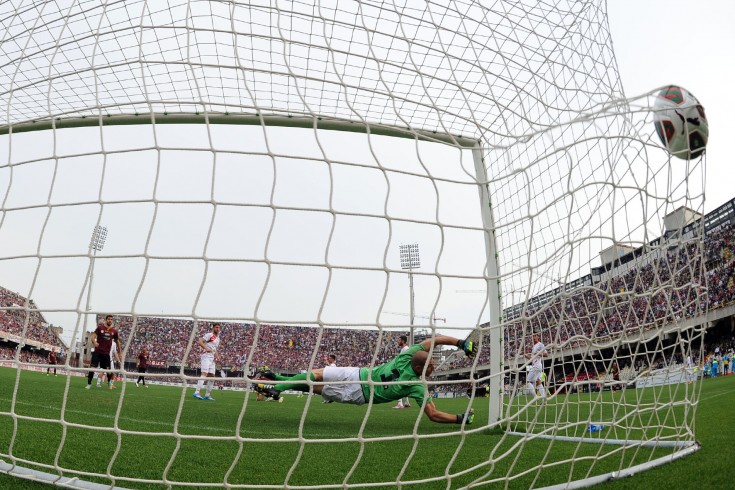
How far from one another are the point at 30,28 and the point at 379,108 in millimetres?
2537

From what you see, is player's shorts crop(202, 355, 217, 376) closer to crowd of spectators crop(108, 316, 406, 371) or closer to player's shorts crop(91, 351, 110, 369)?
player's shorts crop(91, 351, 110, 369)

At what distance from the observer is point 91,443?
3150mm

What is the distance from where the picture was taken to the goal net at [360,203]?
7.61 feet

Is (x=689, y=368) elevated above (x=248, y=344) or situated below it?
below

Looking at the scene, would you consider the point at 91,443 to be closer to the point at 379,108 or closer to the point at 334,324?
the point at 334,324

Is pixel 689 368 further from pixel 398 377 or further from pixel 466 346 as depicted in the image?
pixel 398 377

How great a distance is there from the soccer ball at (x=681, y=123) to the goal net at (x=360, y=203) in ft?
0.23

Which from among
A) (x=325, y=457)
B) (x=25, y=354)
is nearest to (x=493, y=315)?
(x=325, y=457)

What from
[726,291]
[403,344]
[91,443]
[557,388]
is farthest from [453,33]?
[726,291]

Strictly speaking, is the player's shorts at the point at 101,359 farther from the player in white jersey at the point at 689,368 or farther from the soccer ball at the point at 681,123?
the soccer ball at the point at 681,123

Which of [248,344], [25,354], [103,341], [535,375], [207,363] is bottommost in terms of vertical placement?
[535,375]

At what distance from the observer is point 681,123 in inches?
107

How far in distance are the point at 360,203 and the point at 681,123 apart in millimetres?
1714

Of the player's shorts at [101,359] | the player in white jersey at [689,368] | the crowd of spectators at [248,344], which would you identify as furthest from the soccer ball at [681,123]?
the crowd of spectators at [248,344]
